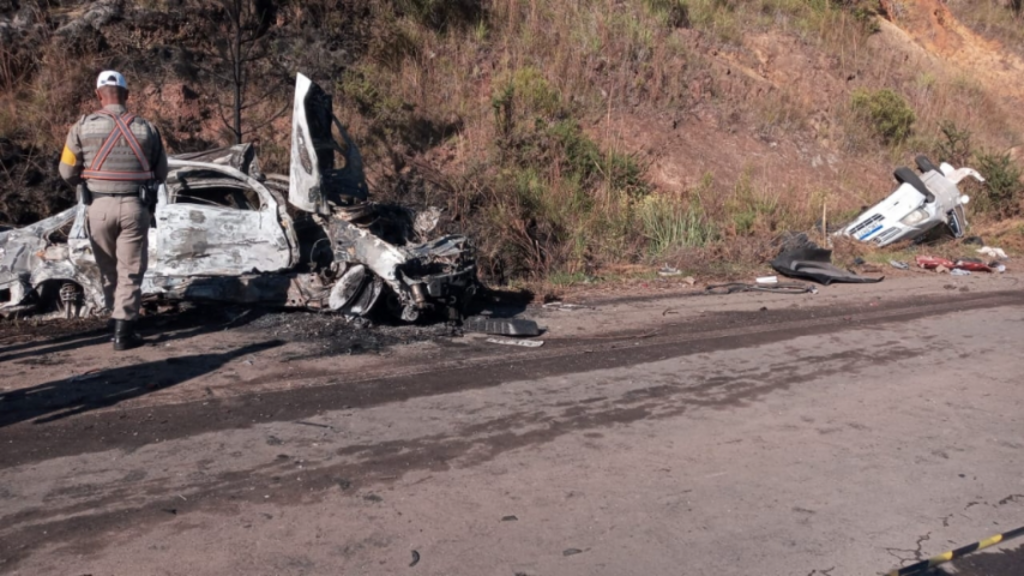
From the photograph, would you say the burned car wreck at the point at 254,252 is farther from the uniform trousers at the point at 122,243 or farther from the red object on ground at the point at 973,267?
the red object on ground at the point at 973,267

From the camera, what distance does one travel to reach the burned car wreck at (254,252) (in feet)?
25.4

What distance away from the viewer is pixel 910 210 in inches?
603

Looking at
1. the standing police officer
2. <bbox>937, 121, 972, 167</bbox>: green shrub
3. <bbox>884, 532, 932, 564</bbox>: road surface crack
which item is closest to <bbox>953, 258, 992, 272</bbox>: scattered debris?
<bbox>937, 121, 972, 167</bbox>: green shrub

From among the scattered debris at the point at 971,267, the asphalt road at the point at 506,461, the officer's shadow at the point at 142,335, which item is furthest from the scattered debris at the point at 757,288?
the officer's shadow at the point at 142,335

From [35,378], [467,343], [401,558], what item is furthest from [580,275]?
[401,558]

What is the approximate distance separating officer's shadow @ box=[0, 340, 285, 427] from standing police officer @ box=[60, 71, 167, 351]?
67 centimetres

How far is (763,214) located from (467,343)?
9262 millimetres

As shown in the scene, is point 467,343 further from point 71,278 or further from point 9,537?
point 9,537

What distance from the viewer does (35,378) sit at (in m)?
6.29

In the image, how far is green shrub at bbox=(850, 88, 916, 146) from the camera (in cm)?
2205

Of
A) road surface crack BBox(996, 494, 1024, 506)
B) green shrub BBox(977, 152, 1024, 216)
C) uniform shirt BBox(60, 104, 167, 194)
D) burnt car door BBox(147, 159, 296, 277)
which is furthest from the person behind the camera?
green shrub BBox(977, 152, 1024, 216)

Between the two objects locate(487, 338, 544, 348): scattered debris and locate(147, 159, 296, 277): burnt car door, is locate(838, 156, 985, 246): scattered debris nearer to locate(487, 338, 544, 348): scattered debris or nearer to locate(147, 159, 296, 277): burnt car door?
locate(487, 338, 544, 348): scattered debris

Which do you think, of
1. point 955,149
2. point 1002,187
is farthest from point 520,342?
point 955,149

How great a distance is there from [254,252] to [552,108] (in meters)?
10.7
